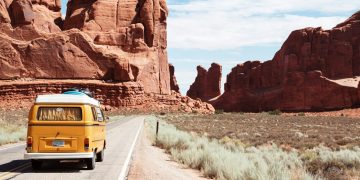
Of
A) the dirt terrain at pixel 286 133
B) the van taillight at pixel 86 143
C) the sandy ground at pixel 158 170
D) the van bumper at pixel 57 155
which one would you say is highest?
the van taillight at pixel 86 143

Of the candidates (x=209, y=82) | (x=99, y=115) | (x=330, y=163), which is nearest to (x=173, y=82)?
(x=209, y=82)

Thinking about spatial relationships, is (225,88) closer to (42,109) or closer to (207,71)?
(207,71)

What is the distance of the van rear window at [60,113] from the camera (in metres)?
14.1

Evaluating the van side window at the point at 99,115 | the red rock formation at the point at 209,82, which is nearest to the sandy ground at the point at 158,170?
the van side window at the point at 99,115

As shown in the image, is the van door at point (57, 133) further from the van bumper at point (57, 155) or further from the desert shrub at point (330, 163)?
the desert shrub at point (330, 163)

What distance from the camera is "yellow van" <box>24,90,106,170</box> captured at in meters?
13.7

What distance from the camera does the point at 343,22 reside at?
150 m

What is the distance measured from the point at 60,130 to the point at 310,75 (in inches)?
4986

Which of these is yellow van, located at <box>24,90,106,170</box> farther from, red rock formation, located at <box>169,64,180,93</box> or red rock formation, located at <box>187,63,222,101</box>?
red rock formation, located at <box>187,63,222,101</box>

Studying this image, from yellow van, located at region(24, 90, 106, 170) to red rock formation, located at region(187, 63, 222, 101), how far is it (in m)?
165

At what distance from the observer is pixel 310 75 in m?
134

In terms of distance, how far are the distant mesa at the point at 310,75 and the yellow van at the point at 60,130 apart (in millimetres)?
117261

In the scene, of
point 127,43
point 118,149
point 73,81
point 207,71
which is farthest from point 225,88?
point 118,149

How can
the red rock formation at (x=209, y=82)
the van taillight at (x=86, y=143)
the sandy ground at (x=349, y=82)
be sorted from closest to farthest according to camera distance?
the van taillight at (x=86, y=143), the sandy ground at (x=349, y=82), the red rock formation at (x=209, y=82)
